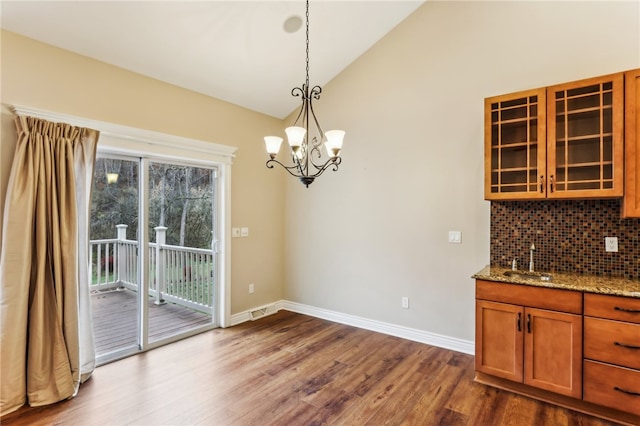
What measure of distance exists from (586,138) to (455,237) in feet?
4.46

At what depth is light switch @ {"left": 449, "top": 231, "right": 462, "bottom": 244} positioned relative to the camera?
130 inches

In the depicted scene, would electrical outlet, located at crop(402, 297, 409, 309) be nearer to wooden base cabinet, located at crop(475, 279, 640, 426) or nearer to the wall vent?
wooden base cabinet, located at crop(475, 279, 640, 426)

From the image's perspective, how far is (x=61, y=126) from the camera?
2.60 metres

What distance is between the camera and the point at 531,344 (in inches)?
96.5

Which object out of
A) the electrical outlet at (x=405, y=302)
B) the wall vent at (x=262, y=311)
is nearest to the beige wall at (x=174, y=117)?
the wall vent at (x=262, y=311)

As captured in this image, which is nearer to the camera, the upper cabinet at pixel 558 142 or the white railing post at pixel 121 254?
the upper cabinet at pixel 558 142

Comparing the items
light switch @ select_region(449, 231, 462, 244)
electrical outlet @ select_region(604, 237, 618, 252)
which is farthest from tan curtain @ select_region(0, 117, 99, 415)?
electrical outlet @ select_region(604, 237, 618, 252)

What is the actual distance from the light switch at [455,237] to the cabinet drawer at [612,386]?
1.38 meters

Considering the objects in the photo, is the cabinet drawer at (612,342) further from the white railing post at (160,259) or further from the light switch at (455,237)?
the white railing post at (160,259)

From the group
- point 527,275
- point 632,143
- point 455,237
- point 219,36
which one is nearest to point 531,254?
point 527,275

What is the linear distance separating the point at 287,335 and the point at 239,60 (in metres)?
3.16

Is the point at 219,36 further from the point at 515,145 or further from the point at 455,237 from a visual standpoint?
the point at 455,237

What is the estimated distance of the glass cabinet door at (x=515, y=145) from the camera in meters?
2.62

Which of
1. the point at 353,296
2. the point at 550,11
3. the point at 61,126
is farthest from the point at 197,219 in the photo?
the point at 550,11
